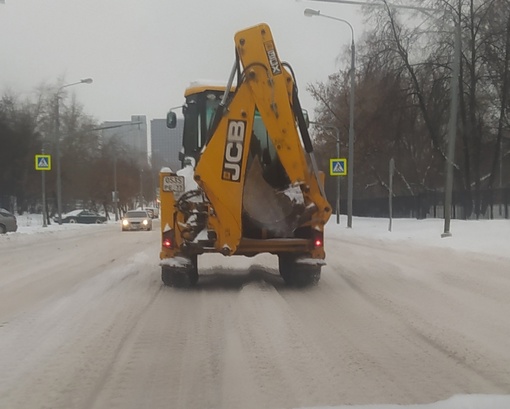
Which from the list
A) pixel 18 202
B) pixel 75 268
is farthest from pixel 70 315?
pixel 18 202

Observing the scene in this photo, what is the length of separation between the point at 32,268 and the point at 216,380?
9.86 metres

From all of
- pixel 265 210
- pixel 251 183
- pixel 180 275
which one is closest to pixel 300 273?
pixel 265 210

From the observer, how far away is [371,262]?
1451 centimetres

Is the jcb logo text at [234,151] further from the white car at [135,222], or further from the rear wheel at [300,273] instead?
the white car at [135,222]

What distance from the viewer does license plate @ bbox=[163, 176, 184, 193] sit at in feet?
31.1

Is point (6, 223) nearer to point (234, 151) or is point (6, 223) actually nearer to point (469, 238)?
point (469, 238)

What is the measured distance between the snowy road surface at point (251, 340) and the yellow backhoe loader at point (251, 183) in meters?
0.78

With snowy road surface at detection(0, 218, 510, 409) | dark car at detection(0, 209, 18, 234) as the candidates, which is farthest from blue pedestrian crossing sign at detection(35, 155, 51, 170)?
snowy road surface at detection(0, 218, 510, 409)

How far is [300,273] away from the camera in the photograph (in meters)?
10.1

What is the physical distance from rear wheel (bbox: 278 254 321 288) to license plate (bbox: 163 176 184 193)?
7.27 feet

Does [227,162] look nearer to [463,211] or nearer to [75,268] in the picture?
[75,268]

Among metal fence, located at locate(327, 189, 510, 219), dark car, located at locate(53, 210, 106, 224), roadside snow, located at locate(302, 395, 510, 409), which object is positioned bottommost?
dark car, located at locate(53, 210, 106, 224)

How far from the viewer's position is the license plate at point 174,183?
949 centimetres

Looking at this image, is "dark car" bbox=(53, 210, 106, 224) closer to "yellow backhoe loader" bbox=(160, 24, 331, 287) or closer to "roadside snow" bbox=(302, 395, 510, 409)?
"yellow backhoe loader" bbox=(160, 24, 331, 287)
